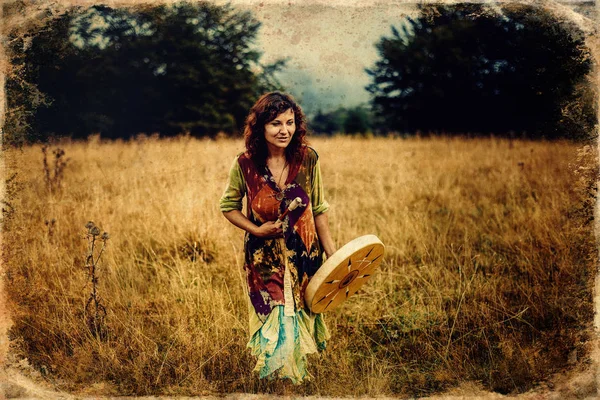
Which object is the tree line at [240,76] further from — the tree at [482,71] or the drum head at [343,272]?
the drum head at [343,272]

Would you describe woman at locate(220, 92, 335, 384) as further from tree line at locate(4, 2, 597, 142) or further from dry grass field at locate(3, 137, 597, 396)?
tree line at locate(4, 2, 597, 142)

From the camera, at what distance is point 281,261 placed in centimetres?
243

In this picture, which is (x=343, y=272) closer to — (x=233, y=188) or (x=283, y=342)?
(x=283, y=342)

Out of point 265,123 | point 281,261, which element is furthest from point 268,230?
point 265,123

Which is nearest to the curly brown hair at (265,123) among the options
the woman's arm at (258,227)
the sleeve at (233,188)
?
the sleeve at (233,188)

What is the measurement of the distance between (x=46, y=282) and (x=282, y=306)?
2263 millimetres

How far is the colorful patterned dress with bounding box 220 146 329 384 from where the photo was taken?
239cm

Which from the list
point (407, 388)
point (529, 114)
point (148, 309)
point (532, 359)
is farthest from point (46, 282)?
point (529, 114)

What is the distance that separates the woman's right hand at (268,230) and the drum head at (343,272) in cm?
30

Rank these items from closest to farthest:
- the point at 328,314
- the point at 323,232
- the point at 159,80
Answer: the point at 323,232 → the point at 328,314 → the point at 159,80

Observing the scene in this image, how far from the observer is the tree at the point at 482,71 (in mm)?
3494

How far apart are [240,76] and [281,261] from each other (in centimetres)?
915

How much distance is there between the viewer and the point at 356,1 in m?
3.06

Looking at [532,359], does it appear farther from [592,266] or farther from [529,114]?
[529,114]
